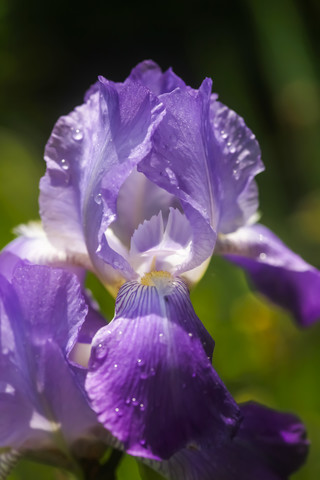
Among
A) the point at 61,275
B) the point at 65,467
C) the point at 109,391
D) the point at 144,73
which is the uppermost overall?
the point at 144,73

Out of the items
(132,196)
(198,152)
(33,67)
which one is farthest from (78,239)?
(33,67)

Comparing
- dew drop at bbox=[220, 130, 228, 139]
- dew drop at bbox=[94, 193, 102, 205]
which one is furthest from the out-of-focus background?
Answer: dew drop at bbox=[220, 130, 228, 139]

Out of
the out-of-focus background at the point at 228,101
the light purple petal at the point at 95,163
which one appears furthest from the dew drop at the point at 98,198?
the out-of-focus background at the point at 228,101

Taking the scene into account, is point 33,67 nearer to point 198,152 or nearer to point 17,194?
point 17,194

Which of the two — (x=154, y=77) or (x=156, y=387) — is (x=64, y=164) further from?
(x=156, y=387)

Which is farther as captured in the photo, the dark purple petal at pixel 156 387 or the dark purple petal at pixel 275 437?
the dark purple petal at pixel 275 437

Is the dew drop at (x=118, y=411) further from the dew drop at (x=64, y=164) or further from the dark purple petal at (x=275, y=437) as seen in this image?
the dew drop at (x=64, y=164)
